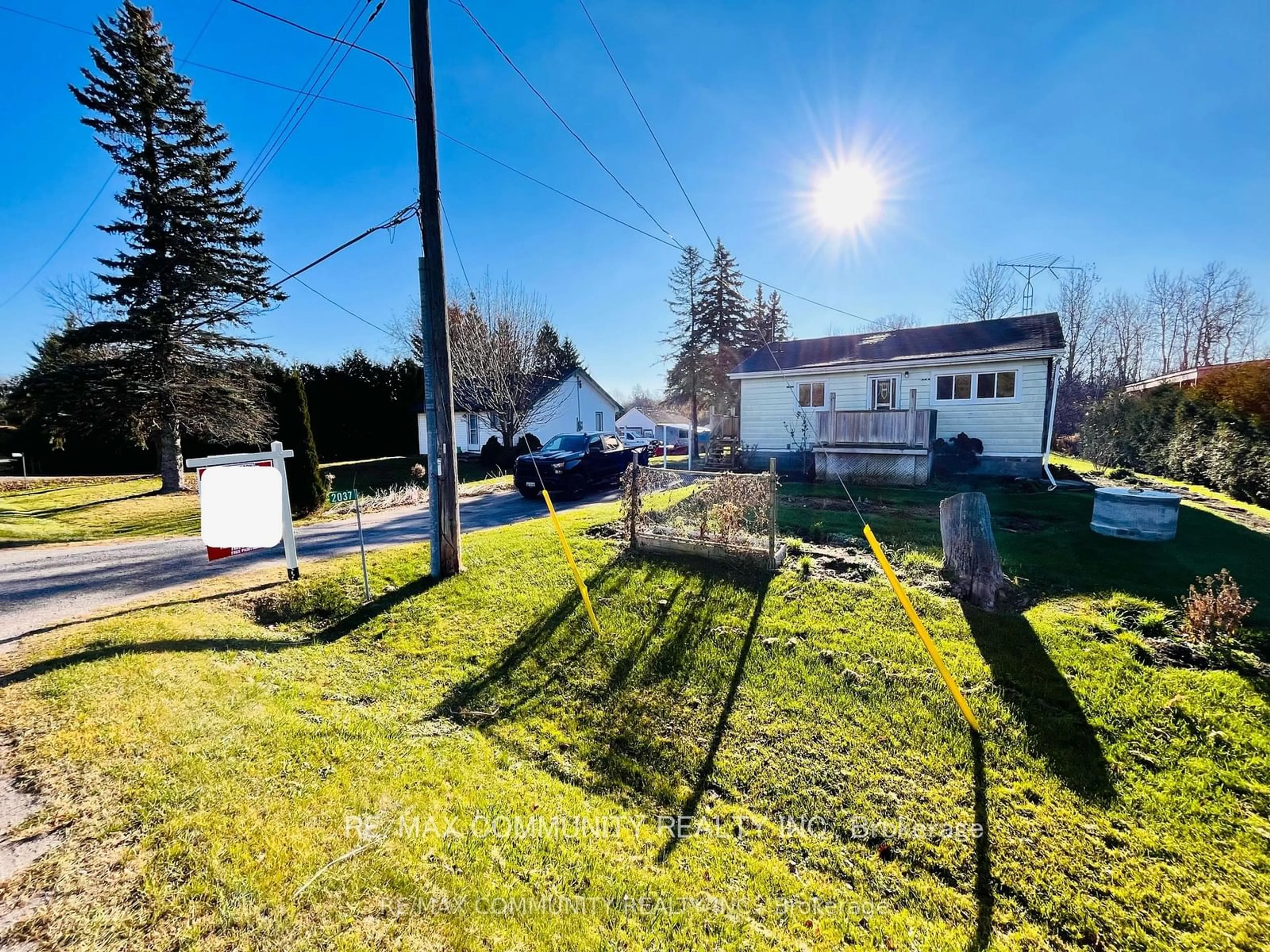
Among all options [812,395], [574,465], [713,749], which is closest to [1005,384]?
[812,395]

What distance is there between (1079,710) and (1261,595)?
3885 millimetres

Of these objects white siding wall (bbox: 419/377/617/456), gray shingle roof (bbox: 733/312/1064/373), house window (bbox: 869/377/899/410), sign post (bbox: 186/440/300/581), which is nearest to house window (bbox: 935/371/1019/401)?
gray shingle roof (bbox: 733/312/1064/373)

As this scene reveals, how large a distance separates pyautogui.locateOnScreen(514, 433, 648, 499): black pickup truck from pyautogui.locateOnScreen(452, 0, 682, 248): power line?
5.81m

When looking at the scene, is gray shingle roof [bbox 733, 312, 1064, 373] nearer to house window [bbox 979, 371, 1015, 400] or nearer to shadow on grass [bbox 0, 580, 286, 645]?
house window [bbox 979, 371, 1015, 400]

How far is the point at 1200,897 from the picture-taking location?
2365 millimetres

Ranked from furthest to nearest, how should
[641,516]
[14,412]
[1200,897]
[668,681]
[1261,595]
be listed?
1. [14,412]
2. [641,516]
3. [1261,595]
4. [668,681]
5. [1200,897]

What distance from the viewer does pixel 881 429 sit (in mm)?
13492

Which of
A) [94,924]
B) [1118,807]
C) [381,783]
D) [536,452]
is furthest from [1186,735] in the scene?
[536,452]

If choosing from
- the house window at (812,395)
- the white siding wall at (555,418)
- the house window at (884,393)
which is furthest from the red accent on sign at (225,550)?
the white siding wall at (555,418)

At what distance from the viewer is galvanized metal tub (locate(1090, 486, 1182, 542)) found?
717cm

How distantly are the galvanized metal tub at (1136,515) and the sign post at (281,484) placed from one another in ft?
38.5

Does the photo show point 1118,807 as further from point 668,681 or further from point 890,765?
point 668,681

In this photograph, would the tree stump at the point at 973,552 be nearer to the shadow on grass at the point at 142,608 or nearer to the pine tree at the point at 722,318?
the shadow on grass at the point at 142,608

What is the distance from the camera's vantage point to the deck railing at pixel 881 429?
43.1ft
